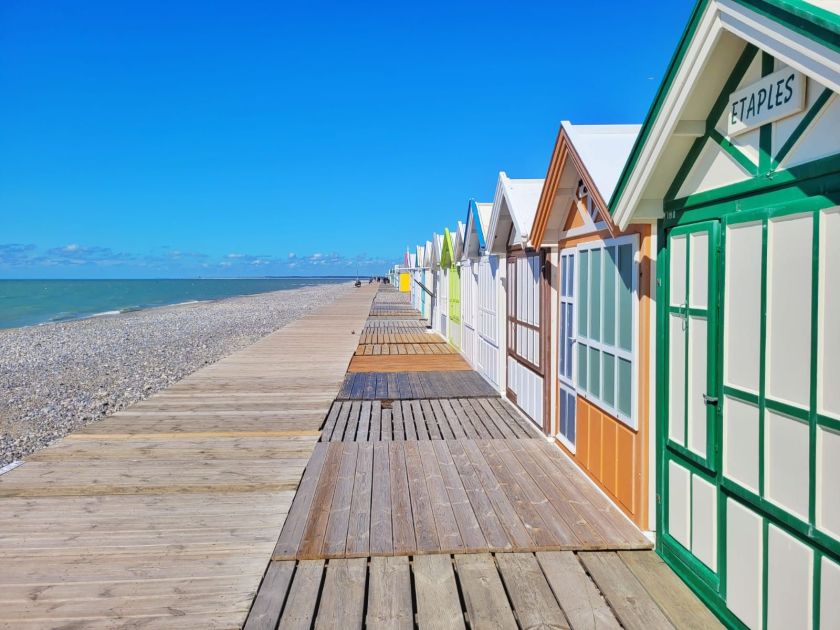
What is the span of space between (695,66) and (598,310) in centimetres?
216

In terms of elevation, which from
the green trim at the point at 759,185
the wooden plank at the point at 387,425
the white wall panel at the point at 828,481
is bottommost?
the wooden plank at the point at 387,425

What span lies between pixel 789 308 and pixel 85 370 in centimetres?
1381

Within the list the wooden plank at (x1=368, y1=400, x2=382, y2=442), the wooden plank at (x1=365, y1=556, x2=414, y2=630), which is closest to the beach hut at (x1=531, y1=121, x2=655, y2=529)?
the wooden plank at (x1=365, y1=556, x2=414, y2=630)

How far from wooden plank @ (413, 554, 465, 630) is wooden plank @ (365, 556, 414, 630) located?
2.3 inches

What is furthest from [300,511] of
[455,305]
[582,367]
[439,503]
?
[455,305]

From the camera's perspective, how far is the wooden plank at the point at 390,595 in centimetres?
304

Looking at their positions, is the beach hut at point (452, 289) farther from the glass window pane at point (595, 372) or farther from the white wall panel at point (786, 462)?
the white wall panel at point (786, 462)

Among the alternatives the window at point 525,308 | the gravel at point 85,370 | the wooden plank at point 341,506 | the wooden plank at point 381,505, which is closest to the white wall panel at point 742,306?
the wooden plank at point 381,505

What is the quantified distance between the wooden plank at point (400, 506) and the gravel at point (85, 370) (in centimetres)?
413

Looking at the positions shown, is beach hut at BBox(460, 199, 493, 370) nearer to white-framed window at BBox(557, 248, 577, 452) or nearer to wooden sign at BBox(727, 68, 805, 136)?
white-framed window at BBox(557, 248, 577, 452)

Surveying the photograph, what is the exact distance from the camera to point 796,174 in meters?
2.44

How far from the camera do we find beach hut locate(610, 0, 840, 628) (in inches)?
89.9

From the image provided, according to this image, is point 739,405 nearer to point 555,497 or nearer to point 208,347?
point 555,497

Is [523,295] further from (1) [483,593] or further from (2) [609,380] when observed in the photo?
(1) [483,593]
